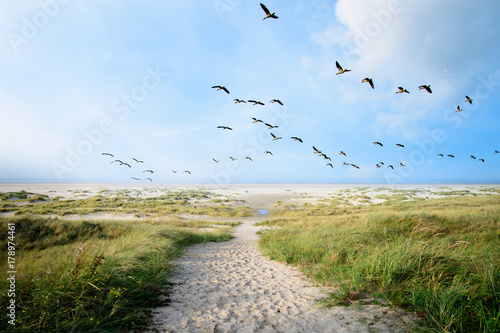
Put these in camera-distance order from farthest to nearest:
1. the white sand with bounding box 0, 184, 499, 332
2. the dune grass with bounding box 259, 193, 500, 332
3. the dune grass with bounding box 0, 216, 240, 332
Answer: the white sand with bounding box 0, 184, 499, 332
the dune grass with bounding box 259, 193, 500, 332
the dune grass with bounding box 0, 216, 240, 332

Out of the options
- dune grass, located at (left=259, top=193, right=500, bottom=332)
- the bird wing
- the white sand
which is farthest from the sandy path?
the bird wing

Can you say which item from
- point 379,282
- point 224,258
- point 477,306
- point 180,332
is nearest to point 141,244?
point 224,258

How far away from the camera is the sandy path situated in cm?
404

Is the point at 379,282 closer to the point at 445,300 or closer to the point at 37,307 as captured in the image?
the point at 445,300

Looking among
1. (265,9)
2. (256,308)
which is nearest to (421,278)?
(256,308)

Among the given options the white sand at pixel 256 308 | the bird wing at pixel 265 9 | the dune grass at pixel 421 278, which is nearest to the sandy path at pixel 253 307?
the white sand at pixel 256 308

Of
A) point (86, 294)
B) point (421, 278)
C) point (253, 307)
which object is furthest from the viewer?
point (253, 307)

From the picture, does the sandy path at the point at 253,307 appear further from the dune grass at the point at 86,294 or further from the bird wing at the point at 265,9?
the bird wing at the point at 265,9

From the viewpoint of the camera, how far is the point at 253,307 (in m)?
4.98

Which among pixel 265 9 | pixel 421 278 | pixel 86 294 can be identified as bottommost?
pixel 86 294

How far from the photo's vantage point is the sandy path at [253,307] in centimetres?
404

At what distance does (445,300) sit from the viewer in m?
3.81

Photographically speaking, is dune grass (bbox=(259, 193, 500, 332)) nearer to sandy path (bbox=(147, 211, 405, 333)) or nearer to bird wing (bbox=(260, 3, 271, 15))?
sandy path (bbox=(147, 211, 405, 333))

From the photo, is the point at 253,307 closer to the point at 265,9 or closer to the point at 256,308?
the point at 256,308
